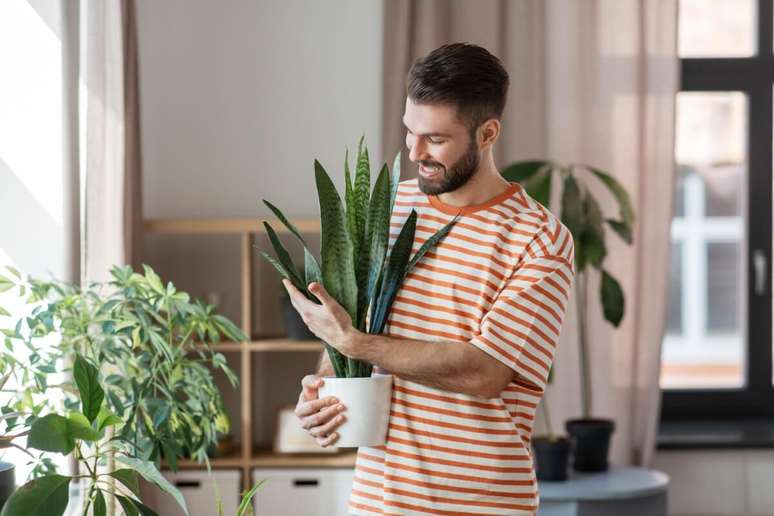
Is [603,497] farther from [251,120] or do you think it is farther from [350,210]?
[350,210]

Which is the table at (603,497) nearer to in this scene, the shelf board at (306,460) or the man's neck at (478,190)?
the shelf board at (306,460)

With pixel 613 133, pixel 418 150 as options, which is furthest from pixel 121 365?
pixel 613 133

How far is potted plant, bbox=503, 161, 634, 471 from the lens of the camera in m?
3.80

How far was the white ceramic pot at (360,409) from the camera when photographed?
1761 mm

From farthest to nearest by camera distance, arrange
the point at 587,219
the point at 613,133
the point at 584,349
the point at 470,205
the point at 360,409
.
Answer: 1. the point at 613,133
2. the point at 584,349
3. the point at 587,219
4. the point at 470,205
5. the point at 360,409

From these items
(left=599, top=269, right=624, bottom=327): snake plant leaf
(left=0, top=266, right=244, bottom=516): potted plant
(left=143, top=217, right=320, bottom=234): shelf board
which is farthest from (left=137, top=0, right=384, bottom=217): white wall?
(left=0, top=266, right=244, bottom=516): potted plant

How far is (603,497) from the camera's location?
3.62 meters

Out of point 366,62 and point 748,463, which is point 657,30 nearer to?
point 366,62

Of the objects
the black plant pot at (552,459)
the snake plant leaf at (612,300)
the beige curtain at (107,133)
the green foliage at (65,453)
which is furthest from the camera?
the snake plant leaf at (612,300)

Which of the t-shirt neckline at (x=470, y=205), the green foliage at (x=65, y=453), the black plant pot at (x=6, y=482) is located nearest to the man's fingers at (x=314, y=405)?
the green foliage at (x=65, y=453)

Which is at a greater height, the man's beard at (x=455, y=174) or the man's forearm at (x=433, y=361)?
the man's beard at (x=455, y=174)

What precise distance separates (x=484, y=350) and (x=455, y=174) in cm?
29

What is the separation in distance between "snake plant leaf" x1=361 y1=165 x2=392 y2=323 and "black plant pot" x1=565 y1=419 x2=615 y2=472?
2.21 m

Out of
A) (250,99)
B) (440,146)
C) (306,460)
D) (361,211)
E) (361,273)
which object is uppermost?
(250,99)
